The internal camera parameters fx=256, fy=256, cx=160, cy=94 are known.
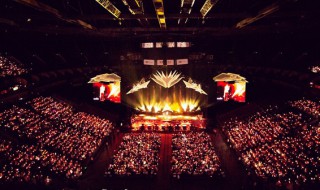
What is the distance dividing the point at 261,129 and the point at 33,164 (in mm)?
14798

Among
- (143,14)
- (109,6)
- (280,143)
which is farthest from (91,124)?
(109,6)

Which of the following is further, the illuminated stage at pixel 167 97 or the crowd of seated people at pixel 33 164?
the illuminated stage at pixel 167 97

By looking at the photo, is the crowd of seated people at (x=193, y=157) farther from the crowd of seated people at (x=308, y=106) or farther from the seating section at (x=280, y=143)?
the crowd of seated people at (x=308, y=106)

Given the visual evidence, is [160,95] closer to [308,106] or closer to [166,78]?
[166,78]

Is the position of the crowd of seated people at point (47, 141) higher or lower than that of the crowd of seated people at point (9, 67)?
lower

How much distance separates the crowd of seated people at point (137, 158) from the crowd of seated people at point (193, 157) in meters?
1.25

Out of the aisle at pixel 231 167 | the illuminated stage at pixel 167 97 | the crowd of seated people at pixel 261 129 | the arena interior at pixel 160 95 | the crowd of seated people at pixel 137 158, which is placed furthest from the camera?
the illuminated stage at pixel 167 97

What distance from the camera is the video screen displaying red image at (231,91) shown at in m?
16.5

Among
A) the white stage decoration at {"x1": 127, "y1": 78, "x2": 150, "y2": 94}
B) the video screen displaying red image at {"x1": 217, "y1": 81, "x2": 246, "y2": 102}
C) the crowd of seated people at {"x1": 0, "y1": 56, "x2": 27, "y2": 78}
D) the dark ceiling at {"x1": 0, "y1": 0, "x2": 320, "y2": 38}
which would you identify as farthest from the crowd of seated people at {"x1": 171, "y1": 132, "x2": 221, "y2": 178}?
the crowd of seated people at {"x1": 0, "y1": 56, "x2": 27, "y2": 78}

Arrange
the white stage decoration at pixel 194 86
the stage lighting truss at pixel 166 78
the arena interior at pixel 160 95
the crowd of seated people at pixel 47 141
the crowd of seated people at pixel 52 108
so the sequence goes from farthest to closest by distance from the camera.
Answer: the stage lighting truss at pixel 166 78 → the white stage decoration at pixel 194 86 → the crowd of seated people at pixel 52 108 → the crowd of seated people at pixel 47 141 → the arena interior at pixel 160 95

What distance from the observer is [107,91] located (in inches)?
794

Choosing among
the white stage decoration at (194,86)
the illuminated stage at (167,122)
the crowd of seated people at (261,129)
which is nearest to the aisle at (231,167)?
the crowd of seated people at (261,129)

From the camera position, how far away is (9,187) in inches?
393

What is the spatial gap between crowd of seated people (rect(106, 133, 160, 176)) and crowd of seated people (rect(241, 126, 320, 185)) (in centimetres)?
554
